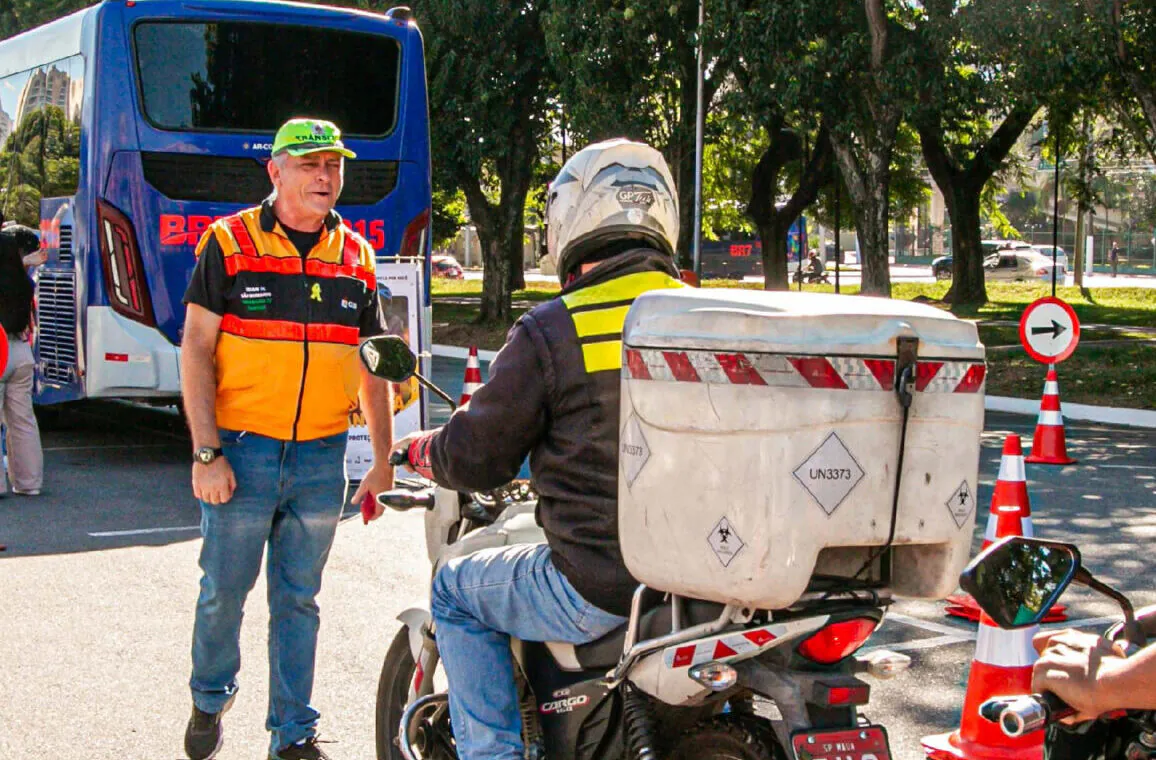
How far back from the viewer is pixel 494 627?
358 cm

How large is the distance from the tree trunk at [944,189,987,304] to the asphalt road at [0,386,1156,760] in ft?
78.3

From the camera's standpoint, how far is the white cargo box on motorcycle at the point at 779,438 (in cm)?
287

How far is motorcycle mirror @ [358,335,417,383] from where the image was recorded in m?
3.84

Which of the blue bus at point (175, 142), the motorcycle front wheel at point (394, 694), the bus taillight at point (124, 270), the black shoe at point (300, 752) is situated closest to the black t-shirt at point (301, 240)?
the motorcycle front wheel at point (394, 694)

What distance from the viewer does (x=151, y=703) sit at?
568cm

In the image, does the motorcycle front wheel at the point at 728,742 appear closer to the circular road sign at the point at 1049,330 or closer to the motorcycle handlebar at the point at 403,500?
the motorcycle handlebar at the point at 403,500

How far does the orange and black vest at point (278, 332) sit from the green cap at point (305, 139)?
0.21m

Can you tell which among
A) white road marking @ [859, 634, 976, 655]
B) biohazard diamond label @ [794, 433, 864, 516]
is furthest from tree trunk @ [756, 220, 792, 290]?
biohazard diamond label @ [794, 433, 864, 516]

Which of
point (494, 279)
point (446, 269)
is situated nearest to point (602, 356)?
point (494, 279)

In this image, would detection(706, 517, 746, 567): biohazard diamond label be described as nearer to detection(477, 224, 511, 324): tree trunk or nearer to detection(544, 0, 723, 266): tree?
detection(544, 0, 723, 266): tree

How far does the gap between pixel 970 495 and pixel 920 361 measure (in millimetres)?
306

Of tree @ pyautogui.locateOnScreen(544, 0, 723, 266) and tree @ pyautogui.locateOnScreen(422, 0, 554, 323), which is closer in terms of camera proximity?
tree @ pyautogui.locateOnScreen(544, 0, 723, 266)

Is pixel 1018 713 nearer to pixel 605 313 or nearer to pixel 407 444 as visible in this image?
pixel 605 313

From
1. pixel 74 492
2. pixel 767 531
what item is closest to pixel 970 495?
pixel 767 531
